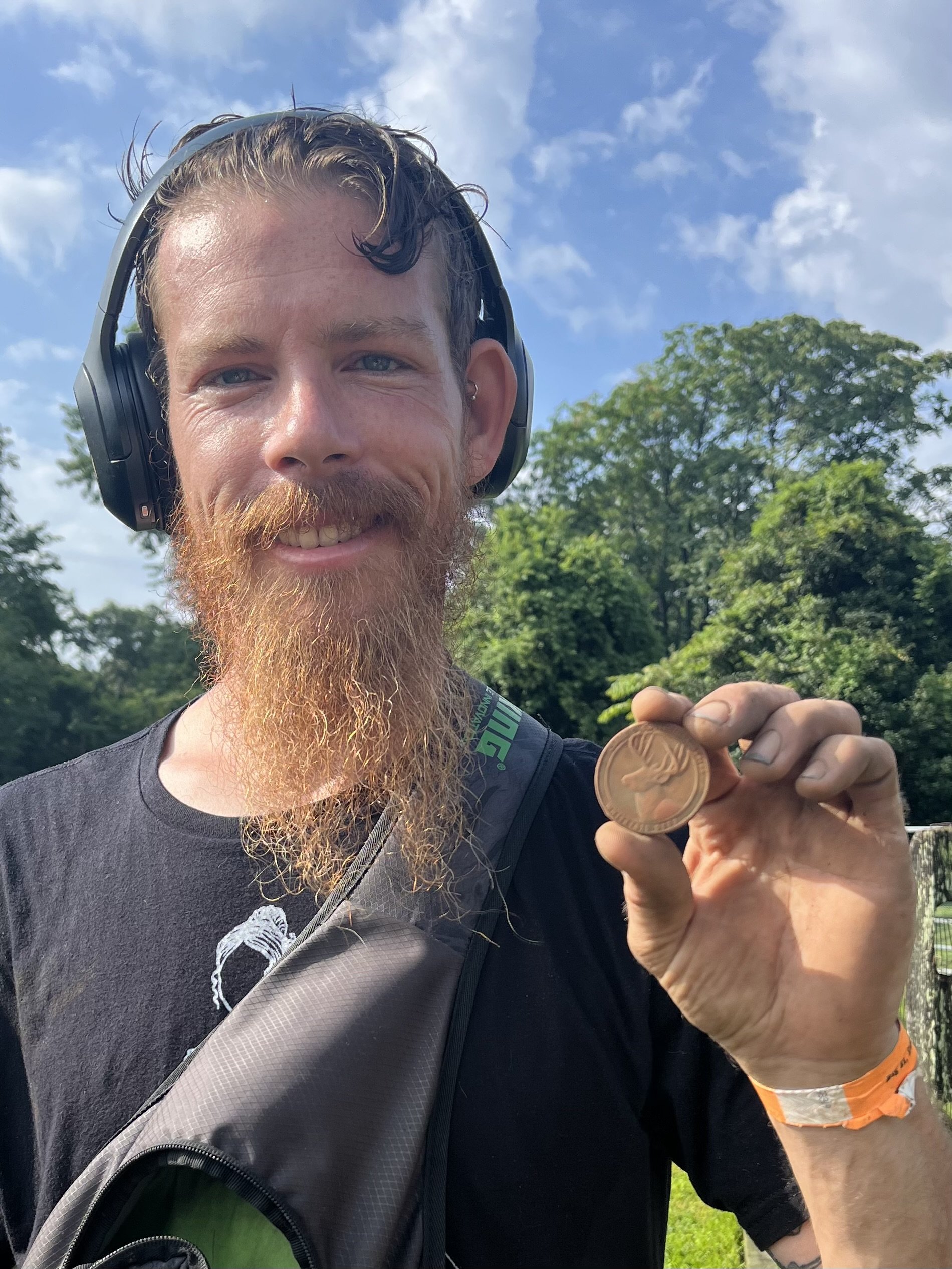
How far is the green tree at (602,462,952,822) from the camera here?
61.9 ft

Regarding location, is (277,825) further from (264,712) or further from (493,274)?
(493,274)

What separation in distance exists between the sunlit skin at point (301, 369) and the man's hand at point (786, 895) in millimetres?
788

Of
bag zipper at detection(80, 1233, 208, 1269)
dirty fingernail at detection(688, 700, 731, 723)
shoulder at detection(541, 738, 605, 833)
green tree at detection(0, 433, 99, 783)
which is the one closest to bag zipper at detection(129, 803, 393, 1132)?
bag zipper at detection(80, 1233, 208, 1269)

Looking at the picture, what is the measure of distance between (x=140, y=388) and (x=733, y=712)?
1.60 m

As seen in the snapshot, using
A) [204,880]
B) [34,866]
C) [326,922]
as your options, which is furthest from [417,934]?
[34,866]

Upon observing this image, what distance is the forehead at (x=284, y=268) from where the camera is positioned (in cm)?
168

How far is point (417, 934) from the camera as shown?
1.39 metres

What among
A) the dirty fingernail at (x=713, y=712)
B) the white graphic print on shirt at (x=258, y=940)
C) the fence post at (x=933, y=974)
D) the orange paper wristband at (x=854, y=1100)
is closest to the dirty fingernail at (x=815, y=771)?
the dirty fingernail at (x=713, y=712)

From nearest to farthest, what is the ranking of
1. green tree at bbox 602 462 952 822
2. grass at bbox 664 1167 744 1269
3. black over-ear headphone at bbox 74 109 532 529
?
black over-ear headphone at bbox 74 109 532 529, grass at bbox 664 1167 744 1269, green tree at bbox 602 462 952 822

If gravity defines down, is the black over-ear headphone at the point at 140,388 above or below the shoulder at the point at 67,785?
above

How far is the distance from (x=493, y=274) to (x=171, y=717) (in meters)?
1.24

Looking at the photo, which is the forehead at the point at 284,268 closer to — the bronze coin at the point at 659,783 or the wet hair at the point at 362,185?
the wet hair at the point at 362,185

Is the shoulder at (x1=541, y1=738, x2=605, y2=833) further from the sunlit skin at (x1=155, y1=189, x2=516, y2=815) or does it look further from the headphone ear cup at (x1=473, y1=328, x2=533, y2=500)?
the headphone ear cup at (x1=473, y1=328, x2=533, y2=500)

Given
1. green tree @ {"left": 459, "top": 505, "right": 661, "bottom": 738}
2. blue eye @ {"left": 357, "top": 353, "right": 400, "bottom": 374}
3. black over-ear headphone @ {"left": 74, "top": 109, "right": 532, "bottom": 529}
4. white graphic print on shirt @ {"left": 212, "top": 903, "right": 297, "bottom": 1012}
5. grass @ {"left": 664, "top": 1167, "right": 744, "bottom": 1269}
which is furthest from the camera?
green tree @ {"left": 459, "top": 505, "right": 661, "bottom": 738}
